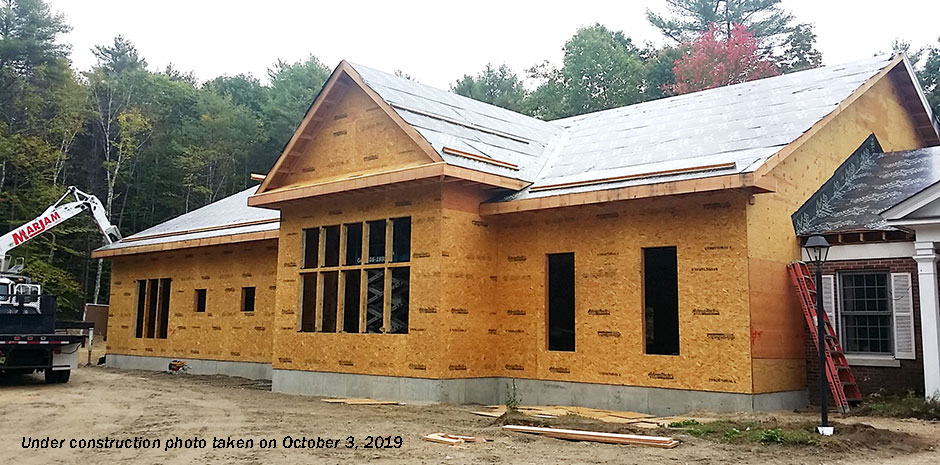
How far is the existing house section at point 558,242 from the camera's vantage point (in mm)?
12672

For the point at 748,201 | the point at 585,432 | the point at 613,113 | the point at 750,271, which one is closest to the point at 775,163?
the point at 748,201

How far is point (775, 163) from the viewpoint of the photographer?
1233 cm

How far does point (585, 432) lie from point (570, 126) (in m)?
11.1

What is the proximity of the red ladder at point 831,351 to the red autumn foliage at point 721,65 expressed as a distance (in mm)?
22420

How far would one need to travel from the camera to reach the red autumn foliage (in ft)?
113

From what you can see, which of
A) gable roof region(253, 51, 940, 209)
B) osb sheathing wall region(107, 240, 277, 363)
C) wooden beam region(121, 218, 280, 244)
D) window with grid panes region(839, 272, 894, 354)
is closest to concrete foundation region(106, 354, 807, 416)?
window with grid panes region(839, 272, 894, 354)

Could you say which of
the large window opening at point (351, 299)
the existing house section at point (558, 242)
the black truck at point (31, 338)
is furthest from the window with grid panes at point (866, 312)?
the black truck at point (31, 338)

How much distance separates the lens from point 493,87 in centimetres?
5144

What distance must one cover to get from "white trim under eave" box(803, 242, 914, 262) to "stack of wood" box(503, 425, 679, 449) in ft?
19.2

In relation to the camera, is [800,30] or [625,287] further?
[800,30]

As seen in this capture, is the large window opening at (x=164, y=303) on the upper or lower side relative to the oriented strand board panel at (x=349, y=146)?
lower

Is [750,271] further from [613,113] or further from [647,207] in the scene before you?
[613,113]

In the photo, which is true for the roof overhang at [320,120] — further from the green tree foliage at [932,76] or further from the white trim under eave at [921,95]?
the green tree foliage at [932,76]

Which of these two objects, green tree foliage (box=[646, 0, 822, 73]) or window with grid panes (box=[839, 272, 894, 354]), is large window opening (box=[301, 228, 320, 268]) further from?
green tree foliage (box=[646, 0, 822, 73])
